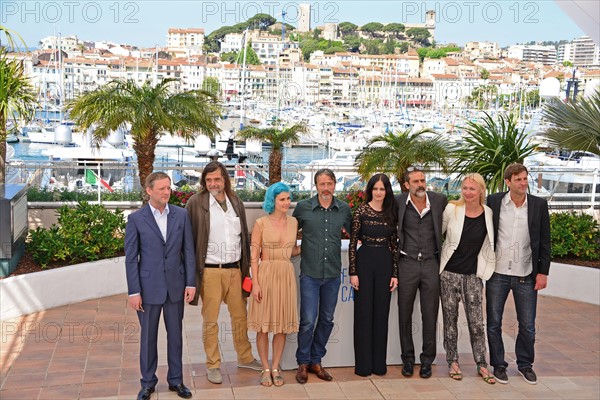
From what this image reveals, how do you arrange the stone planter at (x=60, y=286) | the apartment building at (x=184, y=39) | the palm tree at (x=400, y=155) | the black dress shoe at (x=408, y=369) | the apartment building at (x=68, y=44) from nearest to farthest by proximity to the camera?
the black dress shoe at (x=408, y=369)
the stone planter at (x=60, y=286)
the palm tree at (x=400, y=155)
the apartment building at (x=68, y=44)
the apartment building at (x=184, y=39)

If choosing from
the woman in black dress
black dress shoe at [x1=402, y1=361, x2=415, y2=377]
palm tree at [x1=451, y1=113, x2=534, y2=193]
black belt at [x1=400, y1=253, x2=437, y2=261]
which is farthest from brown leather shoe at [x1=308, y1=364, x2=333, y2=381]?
palm tree at [x1=451, y1=113, x2=534, y2=193]

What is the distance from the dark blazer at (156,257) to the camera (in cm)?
478

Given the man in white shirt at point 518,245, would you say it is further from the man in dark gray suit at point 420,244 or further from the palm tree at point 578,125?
the palm tree at point 578,125

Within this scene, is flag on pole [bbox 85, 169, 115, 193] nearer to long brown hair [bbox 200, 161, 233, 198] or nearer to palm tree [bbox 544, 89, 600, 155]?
long brown hair [bbox 200, 161, 233, 198]

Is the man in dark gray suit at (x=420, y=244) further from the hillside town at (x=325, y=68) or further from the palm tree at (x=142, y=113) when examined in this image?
the hillside town at (x=325, y=68)

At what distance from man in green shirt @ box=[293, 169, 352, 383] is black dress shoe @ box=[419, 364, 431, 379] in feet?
2.28

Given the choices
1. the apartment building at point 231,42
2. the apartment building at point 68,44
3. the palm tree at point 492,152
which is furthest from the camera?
the apartment building at point 231,42

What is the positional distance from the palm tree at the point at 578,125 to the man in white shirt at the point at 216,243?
4625 mm

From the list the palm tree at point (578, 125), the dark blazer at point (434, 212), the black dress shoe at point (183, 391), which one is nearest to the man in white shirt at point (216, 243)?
the black dress shoe at point (183, 391)

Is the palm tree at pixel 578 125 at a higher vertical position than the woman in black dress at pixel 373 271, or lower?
higher

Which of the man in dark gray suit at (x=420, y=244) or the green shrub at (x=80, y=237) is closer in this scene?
the man in dark gray suit at (x=420, y=244)

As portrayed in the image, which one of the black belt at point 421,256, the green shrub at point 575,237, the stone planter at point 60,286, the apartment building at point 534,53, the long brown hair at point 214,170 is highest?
the apartment building at point 534,53

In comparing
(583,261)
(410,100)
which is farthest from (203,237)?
(410,100)

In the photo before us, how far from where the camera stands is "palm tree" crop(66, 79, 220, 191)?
31.9ft
